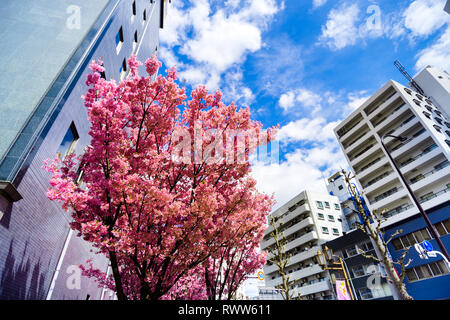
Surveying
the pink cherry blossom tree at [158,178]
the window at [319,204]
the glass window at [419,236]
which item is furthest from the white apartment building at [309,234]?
the pink cherry blossom tree at [158,178]

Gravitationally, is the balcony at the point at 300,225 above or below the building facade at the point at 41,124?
above

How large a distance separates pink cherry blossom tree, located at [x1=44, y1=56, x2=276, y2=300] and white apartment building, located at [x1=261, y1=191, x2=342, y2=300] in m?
40.0

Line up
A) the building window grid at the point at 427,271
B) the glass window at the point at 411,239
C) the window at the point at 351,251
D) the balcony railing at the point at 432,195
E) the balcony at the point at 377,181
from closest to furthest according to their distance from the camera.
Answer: the building window grid at the point at 427,271 < the balcony railing at the point at 432,195 < the glass window at the point at 411,239 < the balcony at the point at 377,181 < the window at the point at 351,251

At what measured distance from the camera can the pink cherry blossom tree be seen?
17.0 feet

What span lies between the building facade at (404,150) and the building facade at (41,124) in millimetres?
33173

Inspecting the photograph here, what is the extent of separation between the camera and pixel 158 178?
6.30 m

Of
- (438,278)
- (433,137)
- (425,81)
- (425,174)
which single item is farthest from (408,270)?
(425,81)

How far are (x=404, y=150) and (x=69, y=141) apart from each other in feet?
128

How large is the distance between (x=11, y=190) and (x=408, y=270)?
118 feet

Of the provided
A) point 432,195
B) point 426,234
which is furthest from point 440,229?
point 432,195

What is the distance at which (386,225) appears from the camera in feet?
98.1

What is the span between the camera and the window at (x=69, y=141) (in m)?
8.74

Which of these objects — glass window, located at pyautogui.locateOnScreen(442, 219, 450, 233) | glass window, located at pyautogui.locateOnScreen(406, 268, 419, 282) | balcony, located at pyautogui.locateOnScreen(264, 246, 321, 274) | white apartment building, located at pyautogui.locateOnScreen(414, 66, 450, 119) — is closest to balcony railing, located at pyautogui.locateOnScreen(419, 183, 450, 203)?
glass window, located at pyautogui.locateOnScreen(442, 219, 450, 233)

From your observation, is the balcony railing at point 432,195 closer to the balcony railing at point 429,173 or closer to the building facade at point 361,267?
the balcony railing at point 429,173
